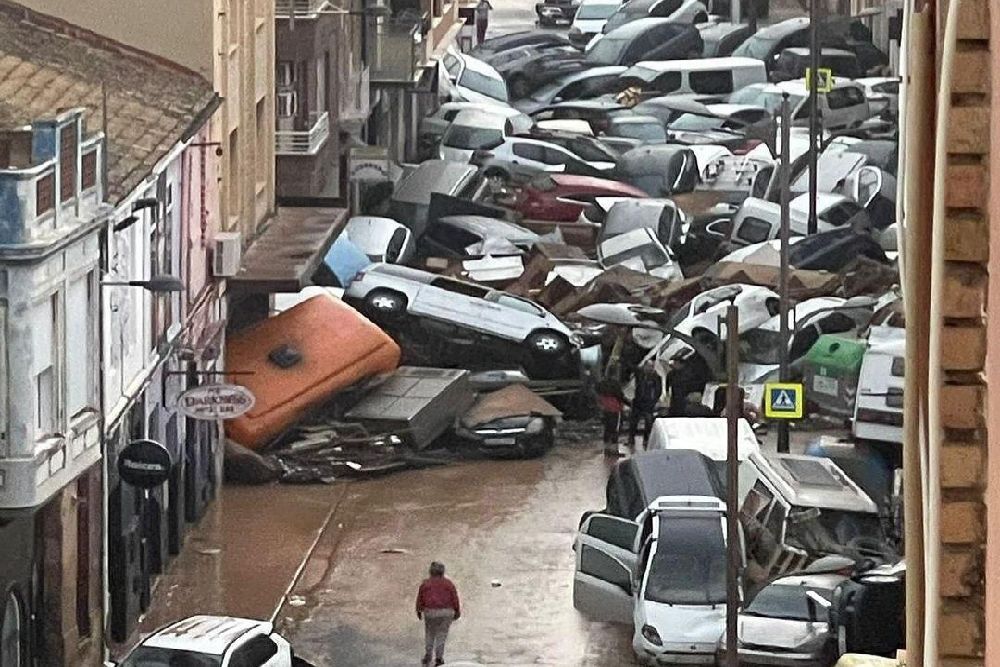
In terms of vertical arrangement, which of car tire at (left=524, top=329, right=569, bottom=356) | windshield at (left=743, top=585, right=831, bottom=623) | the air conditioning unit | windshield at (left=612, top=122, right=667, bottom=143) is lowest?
windshield at (left=612, top=122, right=667, bottom=143)

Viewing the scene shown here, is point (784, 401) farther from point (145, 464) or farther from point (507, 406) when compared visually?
point (145, 464)

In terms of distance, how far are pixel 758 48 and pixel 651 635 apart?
145 feet

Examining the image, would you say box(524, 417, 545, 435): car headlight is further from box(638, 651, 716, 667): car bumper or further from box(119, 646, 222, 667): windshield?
box(119, 646, 222, 667): windshield

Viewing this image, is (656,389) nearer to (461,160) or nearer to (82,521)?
(82,521)

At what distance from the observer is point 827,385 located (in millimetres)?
35281

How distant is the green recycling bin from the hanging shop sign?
12.6m

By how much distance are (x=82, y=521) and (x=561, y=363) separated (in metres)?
12.9

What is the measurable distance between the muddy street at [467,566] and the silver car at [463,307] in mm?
2196

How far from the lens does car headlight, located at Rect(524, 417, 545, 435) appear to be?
3400 centimetres

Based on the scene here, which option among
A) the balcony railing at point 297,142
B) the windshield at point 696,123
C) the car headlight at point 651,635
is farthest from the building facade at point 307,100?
the windshield at point 696,123

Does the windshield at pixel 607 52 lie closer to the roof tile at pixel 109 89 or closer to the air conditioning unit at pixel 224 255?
the air conditioning unit at pixel 224 255

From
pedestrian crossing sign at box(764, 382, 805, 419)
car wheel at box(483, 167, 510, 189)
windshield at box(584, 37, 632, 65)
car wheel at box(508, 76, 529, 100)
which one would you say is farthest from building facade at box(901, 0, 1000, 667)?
windshield at box(584, 37, 632, 65)

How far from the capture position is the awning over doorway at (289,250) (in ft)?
106

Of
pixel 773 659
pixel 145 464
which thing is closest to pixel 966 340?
pixel 773 659
